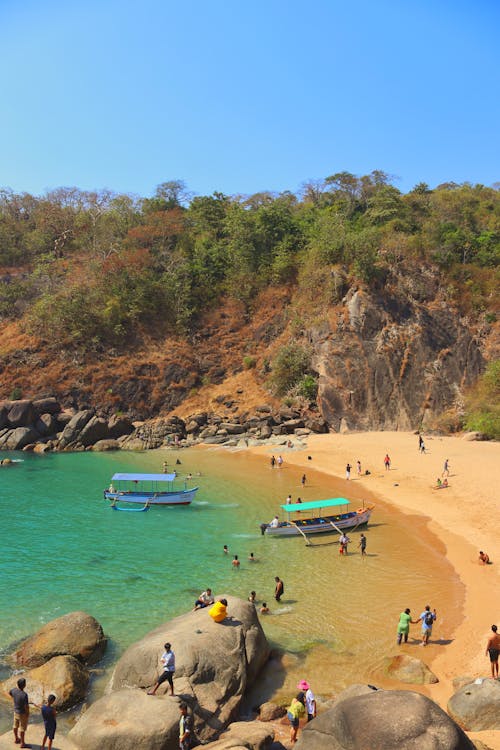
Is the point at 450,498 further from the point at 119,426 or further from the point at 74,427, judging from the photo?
the point at 74,427

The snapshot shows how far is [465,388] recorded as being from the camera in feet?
177

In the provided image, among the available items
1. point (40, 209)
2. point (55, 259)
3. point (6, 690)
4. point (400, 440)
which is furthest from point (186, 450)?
point (40, 209)

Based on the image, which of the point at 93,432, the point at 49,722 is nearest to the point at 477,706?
the point at 49,722

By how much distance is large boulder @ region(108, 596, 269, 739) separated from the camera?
12.8 metres

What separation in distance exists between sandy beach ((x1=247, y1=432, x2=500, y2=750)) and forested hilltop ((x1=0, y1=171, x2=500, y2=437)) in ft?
19.2

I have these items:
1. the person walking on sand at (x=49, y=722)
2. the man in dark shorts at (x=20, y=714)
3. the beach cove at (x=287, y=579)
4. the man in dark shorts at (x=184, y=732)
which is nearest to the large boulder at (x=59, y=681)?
the beach cove at (x=287, y=579)

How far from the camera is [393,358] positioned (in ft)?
180

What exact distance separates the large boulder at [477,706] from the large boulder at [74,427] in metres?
46.2

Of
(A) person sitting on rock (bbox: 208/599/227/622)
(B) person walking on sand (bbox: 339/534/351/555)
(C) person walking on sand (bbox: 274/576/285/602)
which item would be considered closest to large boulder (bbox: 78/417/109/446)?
(B) person walking on sand (bbox: 339/534/351/555)

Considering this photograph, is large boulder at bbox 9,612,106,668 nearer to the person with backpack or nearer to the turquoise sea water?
the turquoise sea water

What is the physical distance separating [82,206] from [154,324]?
3468 centimetres

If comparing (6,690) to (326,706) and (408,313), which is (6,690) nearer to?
(326,706)

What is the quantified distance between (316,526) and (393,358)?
31.6 meters

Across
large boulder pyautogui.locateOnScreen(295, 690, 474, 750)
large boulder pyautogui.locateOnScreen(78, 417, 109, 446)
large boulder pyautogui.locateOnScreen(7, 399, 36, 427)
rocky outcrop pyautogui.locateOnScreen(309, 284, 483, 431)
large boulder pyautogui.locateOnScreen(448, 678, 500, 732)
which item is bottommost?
large boulder pyautogui.locateOnScreen(448, 678, 500, 732)
